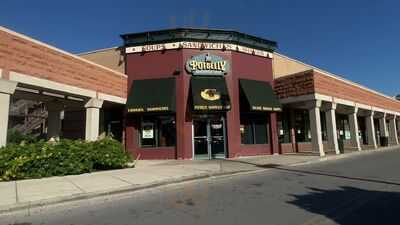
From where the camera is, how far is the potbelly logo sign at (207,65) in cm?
2070

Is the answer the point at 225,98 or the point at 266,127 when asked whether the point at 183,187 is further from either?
the point at 266,127

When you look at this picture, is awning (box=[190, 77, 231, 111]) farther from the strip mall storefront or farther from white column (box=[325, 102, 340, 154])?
white column (box=[325, 102, 340, 154])

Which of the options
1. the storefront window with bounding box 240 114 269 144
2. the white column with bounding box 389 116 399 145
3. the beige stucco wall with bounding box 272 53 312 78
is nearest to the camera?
the storefront window with bounding box 240 114 269 144

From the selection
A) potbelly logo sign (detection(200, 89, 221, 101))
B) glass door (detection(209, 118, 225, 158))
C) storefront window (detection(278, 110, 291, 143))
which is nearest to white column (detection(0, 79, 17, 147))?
potbelly logo sign (detection(200, 89, 221, 101))

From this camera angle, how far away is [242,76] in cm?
2198

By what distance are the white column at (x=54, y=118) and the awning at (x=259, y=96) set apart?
11.6 m

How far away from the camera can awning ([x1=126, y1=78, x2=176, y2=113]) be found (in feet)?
63.9

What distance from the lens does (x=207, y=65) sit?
20922 mm

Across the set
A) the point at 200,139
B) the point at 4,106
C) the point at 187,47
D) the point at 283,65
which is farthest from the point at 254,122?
the point at 4,106

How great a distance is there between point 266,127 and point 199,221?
56.0ft

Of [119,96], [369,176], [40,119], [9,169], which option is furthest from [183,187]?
[40,119]

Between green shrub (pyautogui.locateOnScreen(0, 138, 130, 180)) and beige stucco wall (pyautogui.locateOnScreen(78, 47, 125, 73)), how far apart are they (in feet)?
28.8

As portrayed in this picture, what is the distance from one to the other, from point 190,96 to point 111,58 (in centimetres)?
652

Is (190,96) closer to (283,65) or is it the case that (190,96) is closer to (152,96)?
(152,96)
